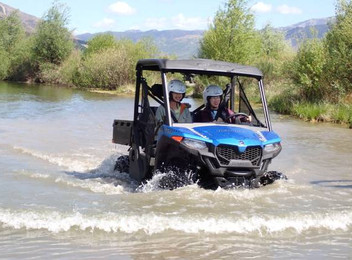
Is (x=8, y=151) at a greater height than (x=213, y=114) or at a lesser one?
lesser

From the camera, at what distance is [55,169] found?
10.9m

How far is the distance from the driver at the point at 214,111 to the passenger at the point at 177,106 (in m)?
0.35

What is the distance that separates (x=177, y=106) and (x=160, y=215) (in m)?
2.02

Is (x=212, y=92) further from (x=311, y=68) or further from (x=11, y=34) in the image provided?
(x=11, y=34)

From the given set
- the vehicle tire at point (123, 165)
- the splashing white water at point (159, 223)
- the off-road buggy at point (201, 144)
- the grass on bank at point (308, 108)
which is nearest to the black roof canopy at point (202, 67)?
the off-road buggy at point (201, 144)

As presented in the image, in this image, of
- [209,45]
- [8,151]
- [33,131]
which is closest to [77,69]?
[209,45]

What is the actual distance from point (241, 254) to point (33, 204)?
122 inches

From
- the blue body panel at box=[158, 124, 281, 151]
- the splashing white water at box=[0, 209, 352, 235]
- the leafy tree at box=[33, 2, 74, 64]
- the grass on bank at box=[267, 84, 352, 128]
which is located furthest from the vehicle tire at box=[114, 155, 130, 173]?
the leafy tree at box=[33, 2, 74, 64]

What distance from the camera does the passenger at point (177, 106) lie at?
26.9 ft

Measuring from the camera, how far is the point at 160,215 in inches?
269

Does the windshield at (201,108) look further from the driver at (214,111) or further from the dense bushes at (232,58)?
the dense bushes at (232,58)

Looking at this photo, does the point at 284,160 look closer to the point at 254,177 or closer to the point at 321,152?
the point at 321,152

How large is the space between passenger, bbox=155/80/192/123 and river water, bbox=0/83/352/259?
1.09m

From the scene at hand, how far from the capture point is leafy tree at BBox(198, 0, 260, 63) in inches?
1594
